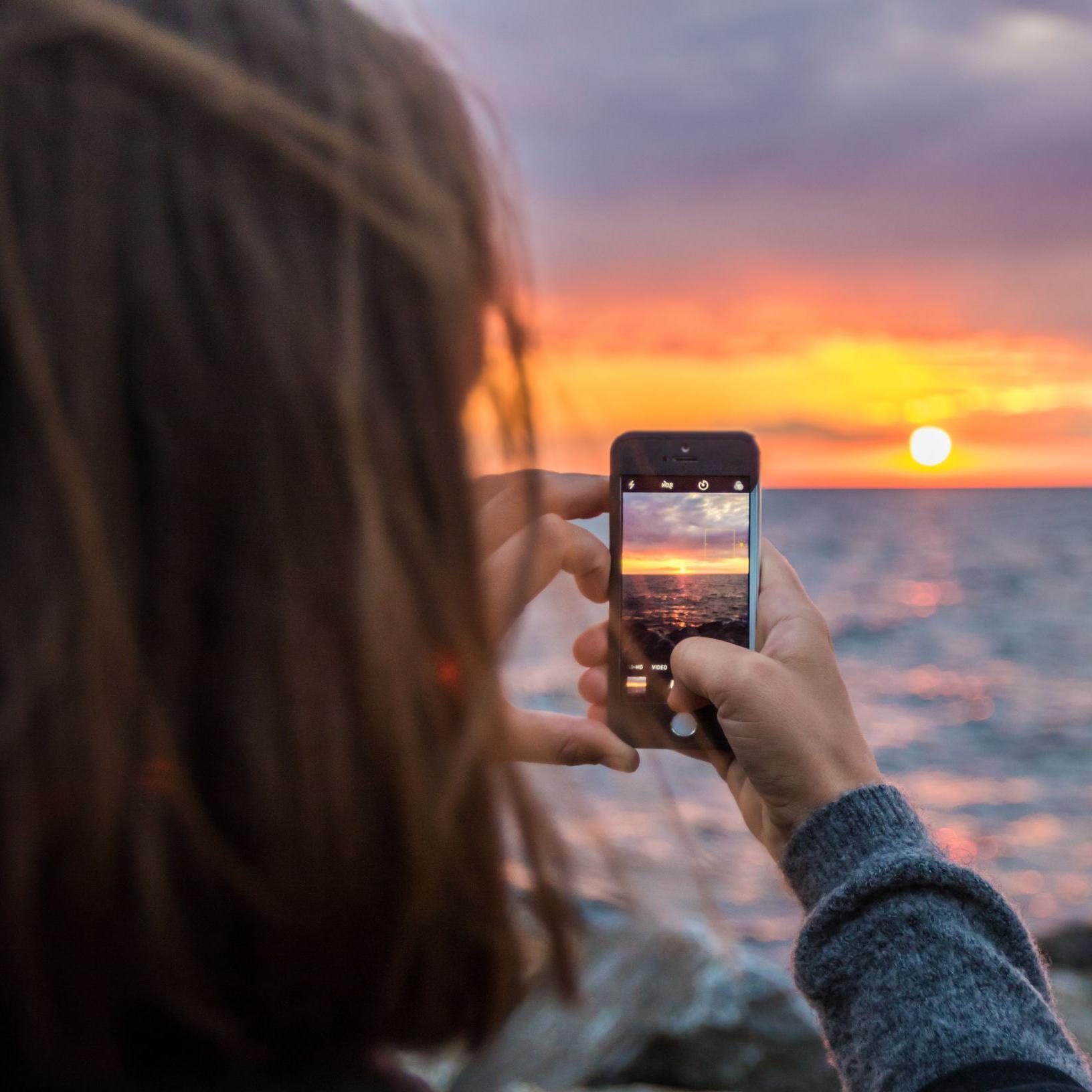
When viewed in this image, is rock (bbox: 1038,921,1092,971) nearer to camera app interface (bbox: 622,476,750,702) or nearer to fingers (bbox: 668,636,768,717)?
camera app interface (bbox: 622,476,750,702)

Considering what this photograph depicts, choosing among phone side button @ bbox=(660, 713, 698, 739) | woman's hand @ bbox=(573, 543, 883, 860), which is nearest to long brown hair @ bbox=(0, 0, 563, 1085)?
woman's hand @ bbox=(573, 543, 883, 860)

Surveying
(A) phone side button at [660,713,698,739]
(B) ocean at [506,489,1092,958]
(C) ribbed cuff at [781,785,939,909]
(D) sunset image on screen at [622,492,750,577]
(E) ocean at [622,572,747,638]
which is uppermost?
(D) sunset image on screen at [622,492,750,577]

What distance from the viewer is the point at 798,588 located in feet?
5.72

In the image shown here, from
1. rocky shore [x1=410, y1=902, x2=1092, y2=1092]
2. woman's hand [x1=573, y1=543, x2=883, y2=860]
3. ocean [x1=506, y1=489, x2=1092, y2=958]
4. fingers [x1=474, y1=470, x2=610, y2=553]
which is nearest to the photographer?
fingers [x1=474, y1=470, x2=610, y2=553]

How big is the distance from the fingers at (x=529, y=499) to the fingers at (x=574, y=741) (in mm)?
351

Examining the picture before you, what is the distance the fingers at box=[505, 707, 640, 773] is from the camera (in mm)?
1464

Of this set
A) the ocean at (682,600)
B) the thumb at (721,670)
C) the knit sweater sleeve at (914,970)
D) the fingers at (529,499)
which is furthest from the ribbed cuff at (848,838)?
the fingers at (529,499)

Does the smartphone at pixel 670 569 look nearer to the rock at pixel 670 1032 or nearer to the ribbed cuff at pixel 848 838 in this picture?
the ribbed cuff at pixel 848 838

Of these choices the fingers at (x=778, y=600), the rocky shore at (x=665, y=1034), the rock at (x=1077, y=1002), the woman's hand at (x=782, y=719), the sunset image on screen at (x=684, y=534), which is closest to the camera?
the woman's hand at (x=782, y=719)

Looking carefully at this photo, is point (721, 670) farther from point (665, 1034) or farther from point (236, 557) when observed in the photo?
point (665, 1034)

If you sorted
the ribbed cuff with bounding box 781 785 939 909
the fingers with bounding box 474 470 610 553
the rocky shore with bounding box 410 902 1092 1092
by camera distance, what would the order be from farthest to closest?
1. the rocky shore with bounding box 410 902 1092 1092
2. the ribbed cuff with bounding box 781 785 939 909
3. the fingers with bounding box 474 470 610 553

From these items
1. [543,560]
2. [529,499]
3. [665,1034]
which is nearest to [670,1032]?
[665,1034]

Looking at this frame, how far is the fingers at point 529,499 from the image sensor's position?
817 millimetres

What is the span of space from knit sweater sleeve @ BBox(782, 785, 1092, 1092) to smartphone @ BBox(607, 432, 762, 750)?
43cm
